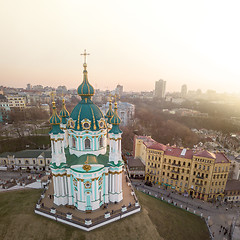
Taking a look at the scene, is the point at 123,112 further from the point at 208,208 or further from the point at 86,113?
the point at 86,113

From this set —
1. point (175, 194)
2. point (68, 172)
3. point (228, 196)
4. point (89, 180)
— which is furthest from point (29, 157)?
point (228, 196)

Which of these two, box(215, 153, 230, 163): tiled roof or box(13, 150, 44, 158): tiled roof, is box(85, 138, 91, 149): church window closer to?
box(13, 150, 44, 158): tiled roof

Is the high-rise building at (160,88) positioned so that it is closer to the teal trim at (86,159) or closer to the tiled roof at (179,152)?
the tiled roof at (179,152)

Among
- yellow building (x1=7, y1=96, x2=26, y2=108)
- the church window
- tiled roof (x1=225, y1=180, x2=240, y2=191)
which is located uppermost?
the church window

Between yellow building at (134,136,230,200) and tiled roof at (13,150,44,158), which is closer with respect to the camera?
yellow building at (134,136,230,200)

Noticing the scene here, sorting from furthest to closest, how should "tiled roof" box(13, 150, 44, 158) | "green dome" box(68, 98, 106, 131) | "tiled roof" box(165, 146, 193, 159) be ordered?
"tiled roof" box(13, 150, 44, 158), "tiled roof" box(165, 146, 193, 159), "green dome" box(68, 98, 106, 131)

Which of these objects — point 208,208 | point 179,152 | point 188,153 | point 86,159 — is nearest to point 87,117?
point 86,159

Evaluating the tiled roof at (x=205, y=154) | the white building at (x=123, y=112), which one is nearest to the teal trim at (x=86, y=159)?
the tiled roof at (x=205, y=154)

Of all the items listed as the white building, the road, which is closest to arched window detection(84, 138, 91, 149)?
the road

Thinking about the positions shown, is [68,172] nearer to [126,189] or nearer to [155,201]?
[126,189]
